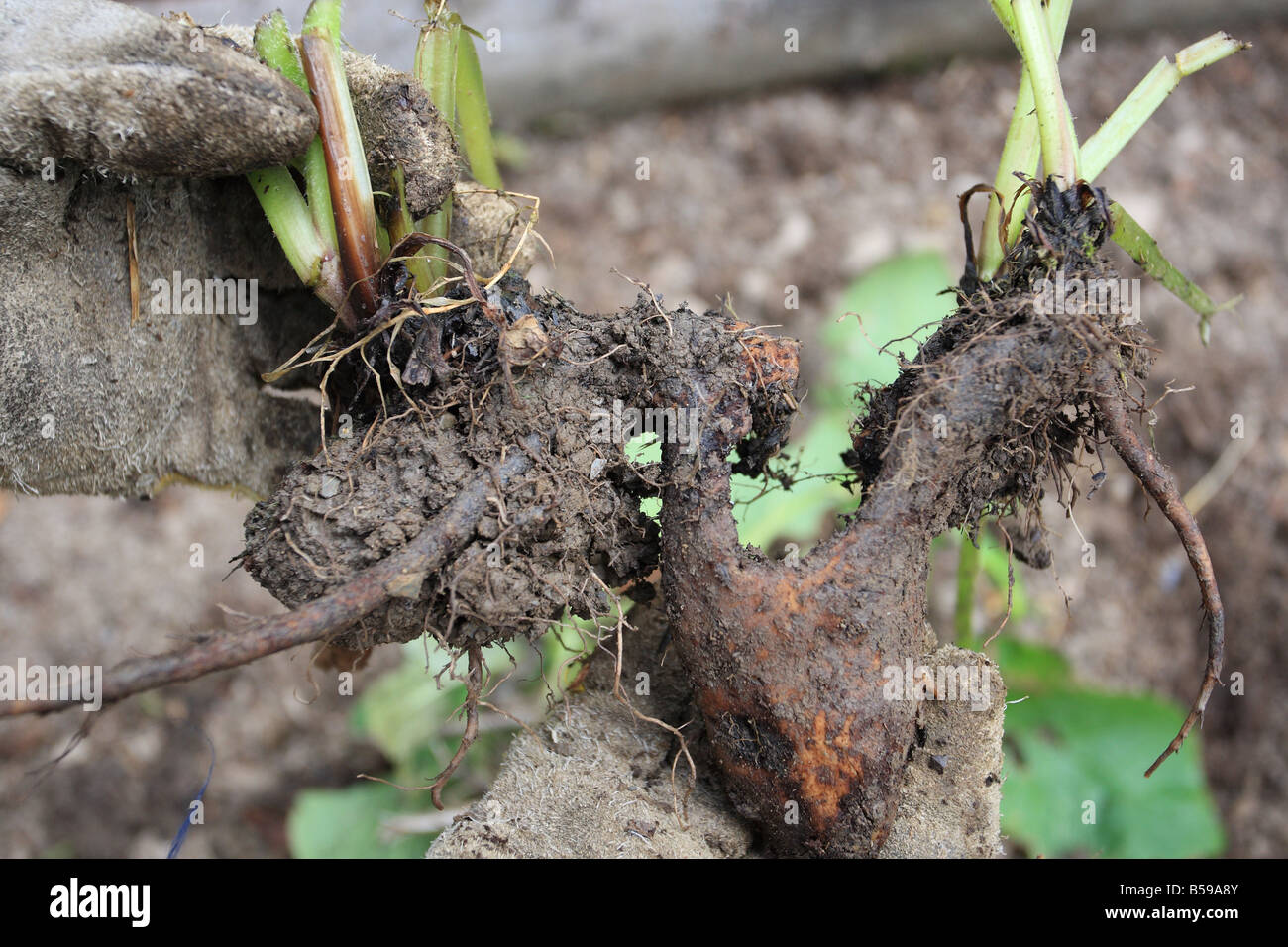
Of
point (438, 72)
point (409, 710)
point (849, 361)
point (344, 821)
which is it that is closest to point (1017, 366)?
point (438, 72)

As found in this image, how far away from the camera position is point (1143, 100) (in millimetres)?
1098

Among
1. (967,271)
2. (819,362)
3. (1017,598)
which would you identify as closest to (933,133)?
(819,362)

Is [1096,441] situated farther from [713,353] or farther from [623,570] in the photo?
[623,570]

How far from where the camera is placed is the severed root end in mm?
1052

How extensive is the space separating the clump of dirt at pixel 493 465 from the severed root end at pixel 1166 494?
1.29 ft

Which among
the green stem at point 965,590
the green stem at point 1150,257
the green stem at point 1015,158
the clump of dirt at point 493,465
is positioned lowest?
the green stem at point 965,590

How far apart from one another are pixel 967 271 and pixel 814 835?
0.72 metres

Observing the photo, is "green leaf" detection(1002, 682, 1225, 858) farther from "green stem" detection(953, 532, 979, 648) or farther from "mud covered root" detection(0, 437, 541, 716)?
"mud covered root" detection(0, 437, 541, 716)

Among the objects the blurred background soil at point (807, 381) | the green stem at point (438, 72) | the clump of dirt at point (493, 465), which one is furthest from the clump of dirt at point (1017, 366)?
the blurred background soil at point (807, 381)

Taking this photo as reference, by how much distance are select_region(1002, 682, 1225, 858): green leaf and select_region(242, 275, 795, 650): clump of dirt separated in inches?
46.2

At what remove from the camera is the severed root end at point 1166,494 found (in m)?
1.05

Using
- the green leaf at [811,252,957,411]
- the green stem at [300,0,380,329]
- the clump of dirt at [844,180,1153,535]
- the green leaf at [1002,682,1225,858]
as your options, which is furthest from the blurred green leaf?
the green stem at [300,0,380,329]

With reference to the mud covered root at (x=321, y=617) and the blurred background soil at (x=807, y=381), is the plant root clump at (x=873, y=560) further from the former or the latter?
the blurred background soil at (x=807, y=381)

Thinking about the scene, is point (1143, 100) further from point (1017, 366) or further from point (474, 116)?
point (474, 116)
